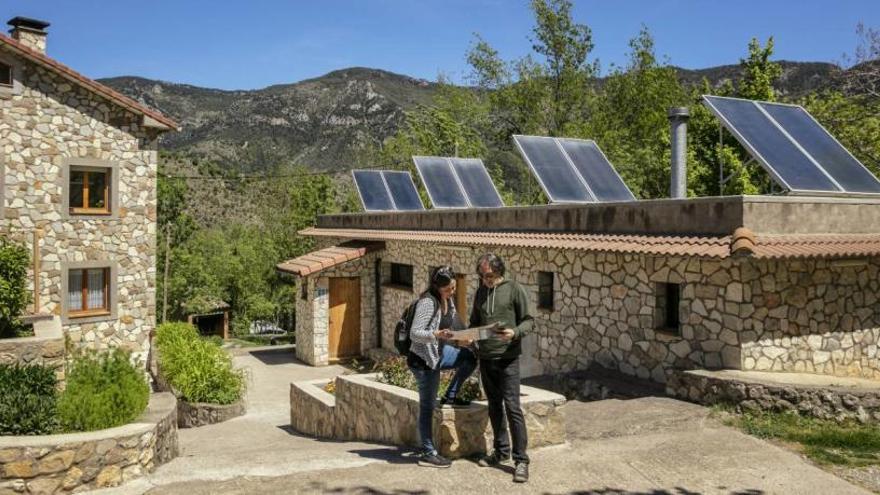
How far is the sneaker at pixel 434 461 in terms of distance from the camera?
19.5 ft

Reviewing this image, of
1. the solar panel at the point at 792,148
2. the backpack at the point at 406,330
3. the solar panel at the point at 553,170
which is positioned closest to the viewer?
the backpack at the point at 406,330

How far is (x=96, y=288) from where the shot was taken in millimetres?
15633

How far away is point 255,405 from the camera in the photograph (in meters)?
13.9

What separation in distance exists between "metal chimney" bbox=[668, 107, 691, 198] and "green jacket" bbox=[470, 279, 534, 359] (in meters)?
6.81

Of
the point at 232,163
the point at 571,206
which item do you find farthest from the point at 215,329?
the point at 232,163

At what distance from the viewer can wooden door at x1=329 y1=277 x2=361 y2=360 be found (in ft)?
60.9

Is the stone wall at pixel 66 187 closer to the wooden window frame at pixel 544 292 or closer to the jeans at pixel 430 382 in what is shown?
the wooden window frame at pixel 544 292

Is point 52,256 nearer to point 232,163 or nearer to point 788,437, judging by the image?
point 788,437

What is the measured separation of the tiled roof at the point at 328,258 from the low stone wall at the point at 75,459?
37.1 ft

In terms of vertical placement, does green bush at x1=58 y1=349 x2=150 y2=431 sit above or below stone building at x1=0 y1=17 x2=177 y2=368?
below

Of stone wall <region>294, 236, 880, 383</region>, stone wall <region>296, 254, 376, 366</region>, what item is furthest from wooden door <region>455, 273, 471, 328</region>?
stone wall <region>296, 254, 376, 366</region>

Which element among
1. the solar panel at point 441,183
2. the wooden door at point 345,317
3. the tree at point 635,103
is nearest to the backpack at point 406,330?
the solar panel at point 441,183

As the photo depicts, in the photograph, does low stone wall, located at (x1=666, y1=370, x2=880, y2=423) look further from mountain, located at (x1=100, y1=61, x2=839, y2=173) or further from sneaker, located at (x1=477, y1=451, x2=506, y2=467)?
mountain, located at (x1=100, y1=61, x2=839, y2=173)

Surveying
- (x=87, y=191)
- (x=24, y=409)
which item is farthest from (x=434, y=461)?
(x=87, y=191)
